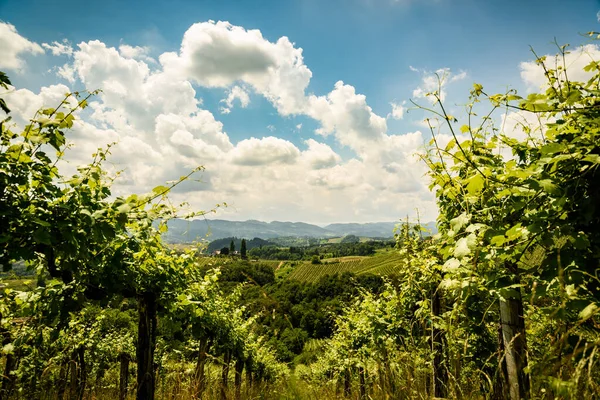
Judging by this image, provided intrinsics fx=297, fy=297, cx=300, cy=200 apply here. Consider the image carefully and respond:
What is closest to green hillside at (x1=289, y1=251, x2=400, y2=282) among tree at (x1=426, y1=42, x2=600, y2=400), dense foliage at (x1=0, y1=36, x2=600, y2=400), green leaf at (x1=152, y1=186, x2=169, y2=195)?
dense foliage at (x1=0, y1=36, x2=600, y2=400)

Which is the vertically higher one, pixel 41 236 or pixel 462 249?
pixel 41 236

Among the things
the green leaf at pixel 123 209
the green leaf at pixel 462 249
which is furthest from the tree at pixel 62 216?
the green leaf at pixel 462 249

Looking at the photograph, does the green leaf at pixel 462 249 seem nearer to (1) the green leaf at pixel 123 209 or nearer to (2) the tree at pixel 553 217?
(2) the tree at pixel 553 217

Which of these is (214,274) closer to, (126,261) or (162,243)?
(162,243)

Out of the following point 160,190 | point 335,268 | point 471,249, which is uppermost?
point 160,190

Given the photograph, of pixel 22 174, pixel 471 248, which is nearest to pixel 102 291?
pixel 22 174

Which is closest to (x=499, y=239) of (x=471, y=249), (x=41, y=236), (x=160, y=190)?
(x=471, y=249)

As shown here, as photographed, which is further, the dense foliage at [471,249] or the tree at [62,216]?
the tree at [62,216]

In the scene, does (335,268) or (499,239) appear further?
(335,268)

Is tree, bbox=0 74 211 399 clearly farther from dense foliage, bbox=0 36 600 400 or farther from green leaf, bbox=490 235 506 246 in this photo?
green leaf, bbox=490 235 506 246

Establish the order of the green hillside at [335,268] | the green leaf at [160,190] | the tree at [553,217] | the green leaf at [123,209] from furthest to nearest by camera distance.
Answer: the green hillside at [335,268], the green leaf at [160,190], the green leaf at [123,209], the tree at [553,217]

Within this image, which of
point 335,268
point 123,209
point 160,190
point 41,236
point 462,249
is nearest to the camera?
point 462,249

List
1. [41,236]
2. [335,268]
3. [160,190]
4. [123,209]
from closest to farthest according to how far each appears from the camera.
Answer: [41,236], [123,209], [160,190], [335,268]

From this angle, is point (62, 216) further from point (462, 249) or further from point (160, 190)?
point (462, 249)
